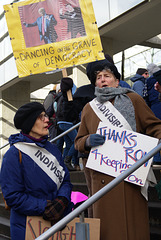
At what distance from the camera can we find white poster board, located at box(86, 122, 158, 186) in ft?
8.75

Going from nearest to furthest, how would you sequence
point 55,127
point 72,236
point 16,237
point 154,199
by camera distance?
point 72,236
point 16,237
point 154,199
point 55,127

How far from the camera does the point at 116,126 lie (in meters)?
2.84

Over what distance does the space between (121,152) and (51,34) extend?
9.79 feet

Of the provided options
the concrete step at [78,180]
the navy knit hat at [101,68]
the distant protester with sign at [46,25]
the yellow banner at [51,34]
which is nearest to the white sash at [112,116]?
the navy knit hat at [101,68]

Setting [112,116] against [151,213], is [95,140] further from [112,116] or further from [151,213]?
[151,213]

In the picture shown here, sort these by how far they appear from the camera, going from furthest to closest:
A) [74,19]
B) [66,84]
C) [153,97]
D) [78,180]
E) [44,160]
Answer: [78,180]
[74,19]
[153,97]
[66,84]
[44,160]

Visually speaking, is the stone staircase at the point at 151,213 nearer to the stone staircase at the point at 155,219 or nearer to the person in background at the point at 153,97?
the stone staircase at the point at 155,219

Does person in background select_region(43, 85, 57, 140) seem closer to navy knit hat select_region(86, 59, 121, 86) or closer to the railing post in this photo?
navy knit hat select_region(86, 59, 121, 86)

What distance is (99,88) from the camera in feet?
9.41

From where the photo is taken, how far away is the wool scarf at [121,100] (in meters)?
2.78

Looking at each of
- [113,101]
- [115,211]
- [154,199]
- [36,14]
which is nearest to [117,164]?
[115,211]

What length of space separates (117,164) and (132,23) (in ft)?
18.1

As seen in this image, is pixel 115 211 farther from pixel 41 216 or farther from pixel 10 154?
pixel 10 154

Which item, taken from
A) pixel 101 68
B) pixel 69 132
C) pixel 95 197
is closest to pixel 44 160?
pixel 95 197
